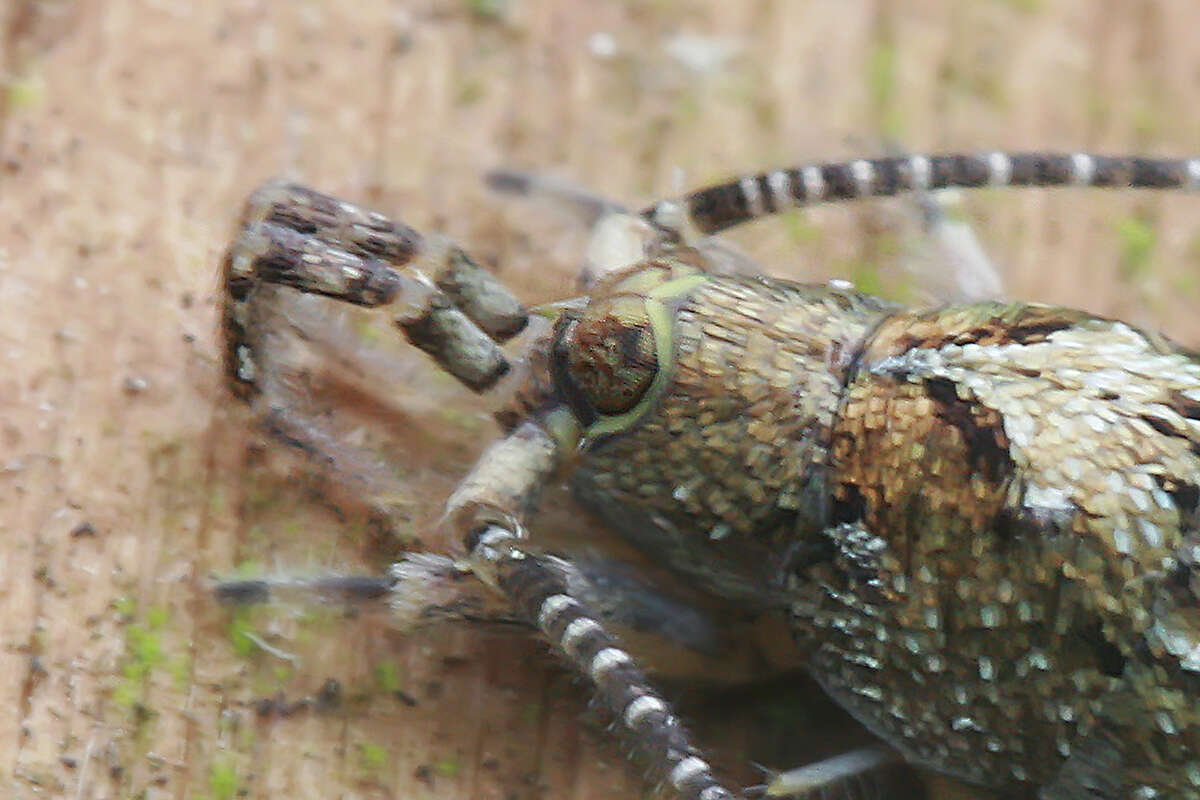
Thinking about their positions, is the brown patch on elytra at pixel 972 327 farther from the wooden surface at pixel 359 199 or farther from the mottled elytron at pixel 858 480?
the wooden surface at pixel 359 199

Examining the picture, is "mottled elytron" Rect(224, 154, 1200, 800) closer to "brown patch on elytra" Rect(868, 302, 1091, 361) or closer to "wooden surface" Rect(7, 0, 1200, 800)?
"brown patch on elytra" Rect(868, 302, 1091, 361)

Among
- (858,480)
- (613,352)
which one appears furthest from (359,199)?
(858,480)

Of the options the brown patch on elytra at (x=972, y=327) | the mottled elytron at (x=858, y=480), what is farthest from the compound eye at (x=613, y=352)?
the brown patch on elytra at (x=972, y=327)

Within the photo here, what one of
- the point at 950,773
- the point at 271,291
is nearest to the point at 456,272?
the point at 271,291

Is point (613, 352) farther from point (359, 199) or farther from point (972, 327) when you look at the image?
point (359, 199)

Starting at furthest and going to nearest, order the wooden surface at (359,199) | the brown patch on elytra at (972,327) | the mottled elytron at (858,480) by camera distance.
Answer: the wooden surface at (359,199)
the brown patch on elytra at (972,327)
the mottled elytron at (858,480)

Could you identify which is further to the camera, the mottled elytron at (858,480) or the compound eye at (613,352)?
the compound eye at (613,352)
